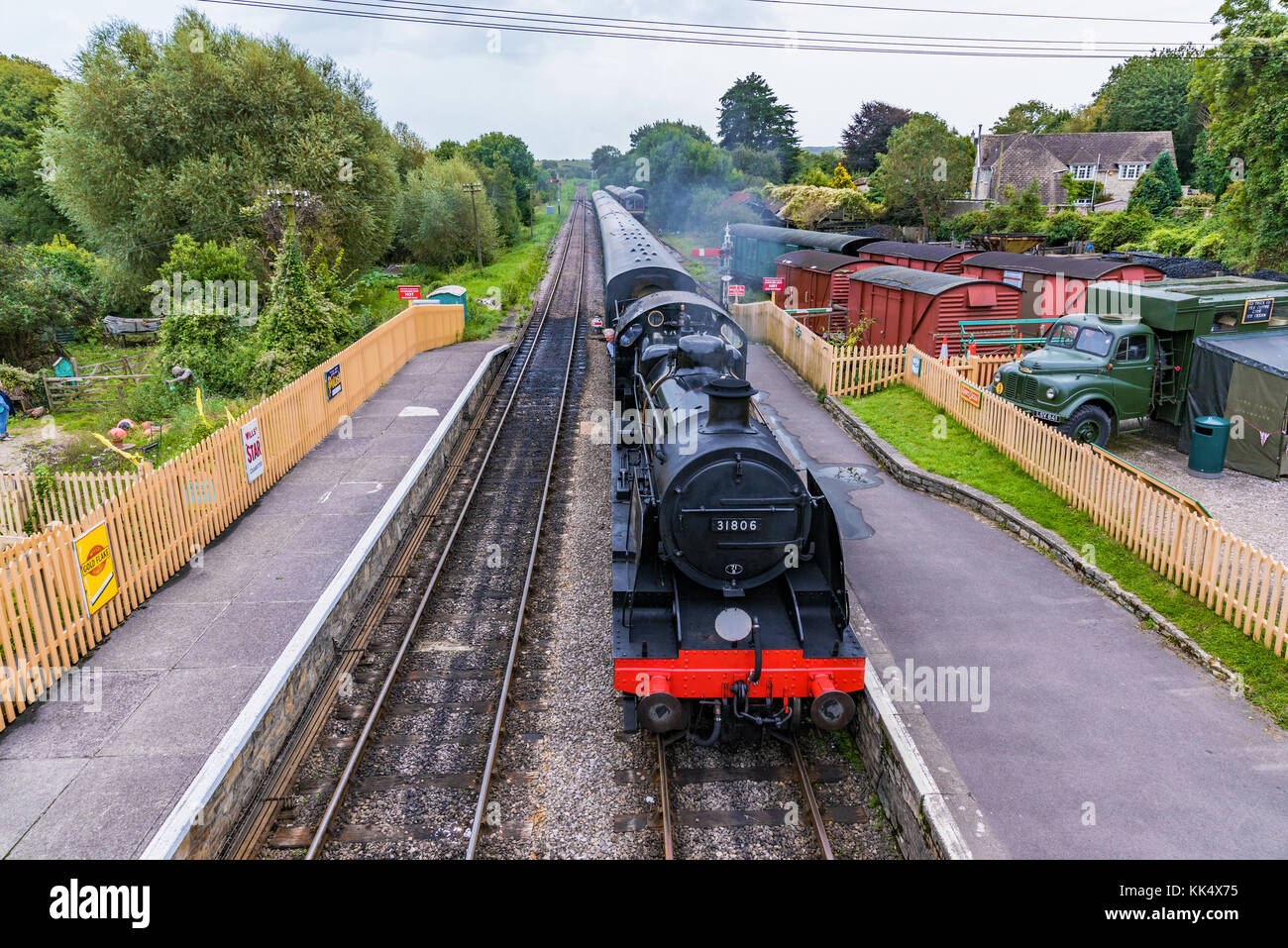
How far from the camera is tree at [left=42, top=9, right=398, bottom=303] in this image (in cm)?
2644

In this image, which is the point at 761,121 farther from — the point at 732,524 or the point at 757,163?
the point at 732,524

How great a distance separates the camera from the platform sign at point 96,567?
8.55 meters

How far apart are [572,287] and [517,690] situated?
111 feet

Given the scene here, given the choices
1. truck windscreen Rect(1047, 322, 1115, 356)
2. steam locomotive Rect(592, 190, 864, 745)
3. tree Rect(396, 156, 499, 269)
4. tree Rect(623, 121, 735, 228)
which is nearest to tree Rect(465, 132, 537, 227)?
tree Rect(623, 121, 735, 228)

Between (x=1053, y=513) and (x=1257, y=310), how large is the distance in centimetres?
660

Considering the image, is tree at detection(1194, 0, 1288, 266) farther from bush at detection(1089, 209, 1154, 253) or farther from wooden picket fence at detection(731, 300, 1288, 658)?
bush at detection(1089, 209, 1154, 253)

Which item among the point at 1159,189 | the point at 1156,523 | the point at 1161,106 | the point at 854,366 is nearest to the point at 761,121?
the point at 1161,106

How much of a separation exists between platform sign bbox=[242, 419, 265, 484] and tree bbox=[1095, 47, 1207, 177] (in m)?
63.4

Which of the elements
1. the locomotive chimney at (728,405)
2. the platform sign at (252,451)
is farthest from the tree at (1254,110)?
the platform sign at (252,451)

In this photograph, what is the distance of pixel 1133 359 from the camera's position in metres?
14.5

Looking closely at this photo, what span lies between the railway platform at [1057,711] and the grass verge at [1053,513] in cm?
35

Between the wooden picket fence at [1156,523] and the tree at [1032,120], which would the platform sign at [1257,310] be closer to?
the wooden picket fence at [1156,523]

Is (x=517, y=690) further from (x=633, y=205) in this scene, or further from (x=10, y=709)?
(x=633, y=205)

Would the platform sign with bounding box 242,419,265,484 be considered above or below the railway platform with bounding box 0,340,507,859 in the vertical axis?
above
